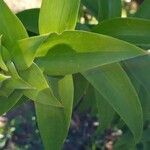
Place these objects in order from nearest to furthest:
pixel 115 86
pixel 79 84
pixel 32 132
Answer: pixel 115 86 → pixel 79 84 → pixel 32 132

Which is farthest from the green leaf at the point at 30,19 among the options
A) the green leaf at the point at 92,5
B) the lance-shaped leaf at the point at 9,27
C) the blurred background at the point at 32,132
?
the blurred background at the point at 32,132

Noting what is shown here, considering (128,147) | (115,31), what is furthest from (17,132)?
(115,31)

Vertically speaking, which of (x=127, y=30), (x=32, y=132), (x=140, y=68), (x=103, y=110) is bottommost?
(x=32, y=132)

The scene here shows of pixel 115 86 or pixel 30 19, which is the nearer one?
pixel 115 86

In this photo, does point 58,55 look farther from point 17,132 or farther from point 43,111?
point 17,132

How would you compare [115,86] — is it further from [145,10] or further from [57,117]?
[145,10]

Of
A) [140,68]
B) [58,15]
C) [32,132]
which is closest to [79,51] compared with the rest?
[58,15]
